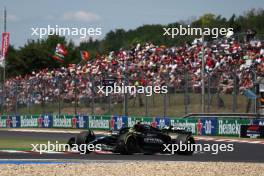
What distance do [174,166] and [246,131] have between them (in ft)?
48.2

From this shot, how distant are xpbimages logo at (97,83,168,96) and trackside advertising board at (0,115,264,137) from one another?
4.23ft

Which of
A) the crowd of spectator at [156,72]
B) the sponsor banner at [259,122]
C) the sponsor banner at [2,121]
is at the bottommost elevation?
the sponsor banner at [2,121]

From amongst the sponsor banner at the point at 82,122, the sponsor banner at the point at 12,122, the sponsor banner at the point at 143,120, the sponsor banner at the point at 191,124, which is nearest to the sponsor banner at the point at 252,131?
the sponsor banner at the point at 191,124

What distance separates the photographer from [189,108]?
1251 inches

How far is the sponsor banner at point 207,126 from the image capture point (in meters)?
30.6

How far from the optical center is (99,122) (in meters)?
36.0

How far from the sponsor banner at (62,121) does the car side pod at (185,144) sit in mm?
19196

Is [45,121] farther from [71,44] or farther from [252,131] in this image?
[71,44]

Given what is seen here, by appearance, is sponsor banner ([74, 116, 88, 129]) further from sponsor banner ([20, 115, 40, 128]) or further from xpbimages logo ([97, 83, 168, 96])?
sponsor banner ([20, 115, 40, 128])

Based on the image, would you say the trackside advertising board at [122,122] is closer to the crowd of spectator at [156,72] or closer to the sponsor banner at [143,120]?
the sponsor banner at [143,120]

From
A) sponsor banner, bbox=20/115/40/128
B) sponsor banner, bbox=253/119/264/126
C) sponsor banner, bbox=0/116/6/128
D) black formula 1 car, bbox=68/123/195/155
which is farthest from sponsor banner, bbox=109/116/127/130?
black formula 1 car, bbox=68/123/195/155

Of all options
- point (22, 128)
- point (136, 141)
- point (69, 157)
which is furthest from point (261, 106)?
point (22, 128)

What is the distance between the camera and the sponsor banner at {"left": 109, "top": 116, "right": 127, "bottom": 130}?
111 ft

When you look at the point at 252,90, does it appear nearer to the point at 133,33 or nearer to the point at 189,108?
the point at 189,108
